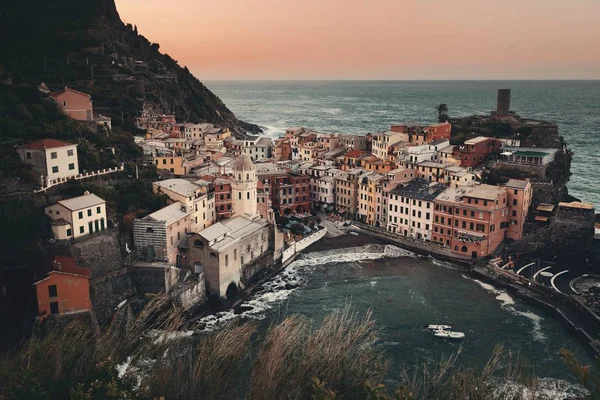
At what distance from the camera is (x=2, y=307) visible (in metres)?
30.7

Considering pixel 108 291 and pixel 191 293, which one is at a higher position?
pixel 108 291

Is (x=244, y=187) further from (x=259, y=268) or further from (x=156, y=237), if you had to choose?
(x=156, y=237)

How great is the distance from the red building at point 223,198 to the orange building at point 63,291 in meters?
17.5

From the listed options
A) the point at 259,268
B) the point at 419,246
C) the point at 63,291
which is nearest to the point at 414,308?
the point at 419,246

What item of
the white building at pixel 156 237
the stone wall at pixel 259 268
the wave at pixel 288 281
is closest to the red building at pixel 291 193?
the wave at pixel 288 281

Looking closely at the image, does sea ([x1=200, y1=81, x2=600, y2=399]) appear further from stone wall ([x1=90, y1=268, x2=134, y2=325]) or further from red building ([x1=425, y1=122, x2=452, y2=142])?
red building ([x1=425, y1=122, x2=452, y2=142])

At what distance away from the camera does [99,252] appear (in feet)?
116

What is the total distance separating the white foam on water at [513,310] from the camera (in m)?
34.1

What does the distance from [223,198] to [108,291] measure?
51.3ft

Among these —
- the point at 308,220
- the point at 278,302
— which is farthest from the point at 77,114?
the point at 278,302

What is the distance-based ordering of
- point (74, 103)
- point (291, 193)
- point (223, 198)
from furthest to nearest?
point (291, 193) < point (74, 103) < point (223, 198)

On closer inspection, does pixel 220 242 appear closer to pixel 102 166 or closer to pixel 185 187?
pixel 185 187

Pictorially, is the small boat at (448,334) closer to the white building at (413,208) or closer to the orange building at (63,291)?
the white building at (413,208)

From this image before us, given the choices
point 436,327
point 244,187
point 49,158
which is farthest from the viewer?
point 244,187
